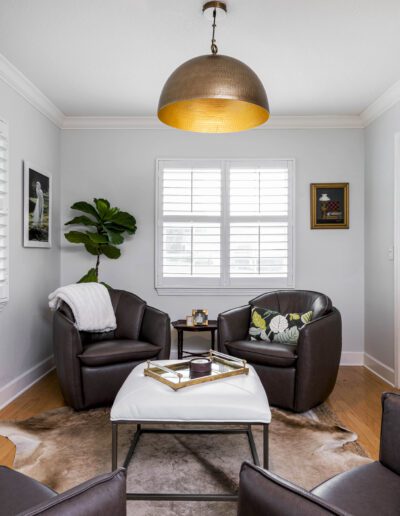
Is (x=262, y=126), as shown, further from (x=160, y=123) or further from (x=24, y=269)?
(x=24, y=269)

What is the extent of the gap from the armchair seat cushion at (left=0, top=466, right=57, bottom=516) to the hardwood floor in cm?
106

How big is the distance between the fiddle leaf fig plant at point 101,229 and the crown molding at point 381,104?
261 centimetres

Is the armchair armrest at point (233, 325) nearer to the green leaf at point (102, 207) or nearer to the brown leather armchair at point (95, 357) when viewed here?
the brown leather armchair at point (95, 357)

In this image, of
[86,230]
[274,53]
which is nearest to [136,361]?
[86,230]

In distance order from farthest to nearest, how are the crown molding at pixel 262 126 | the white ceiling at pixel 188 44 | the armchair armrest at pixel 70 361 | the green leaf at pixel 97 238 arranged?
the crown molding at pixel 262 126, the green leaf at pixel 97 238, the armchair armrest at pixel 70 361, the white ceiling at pixel 188 44

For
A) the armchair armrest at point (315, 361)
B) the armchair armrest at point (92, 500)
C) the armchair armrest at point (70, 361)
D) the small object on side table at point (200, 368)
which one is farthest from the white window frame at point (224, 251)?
the armchair armrest at point (92, 500)

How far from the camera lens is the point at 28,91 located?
141 inches

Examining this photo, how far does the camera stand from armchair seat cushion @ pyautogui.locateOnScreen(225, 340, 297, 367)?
304cm

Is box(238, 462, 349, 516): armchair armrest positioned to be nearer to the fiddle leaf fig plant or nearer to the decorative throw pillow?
the decorative throw pillow

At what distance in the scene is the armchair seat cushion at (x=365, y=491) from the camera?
1.15m

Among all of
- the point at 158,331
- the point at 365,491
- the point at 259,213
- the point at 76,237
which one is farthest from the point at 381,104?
the point at 365,491

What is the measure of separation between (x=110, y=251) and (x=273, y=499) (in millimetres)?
3544

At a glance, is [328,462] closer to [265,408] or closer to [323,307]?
[265,408]

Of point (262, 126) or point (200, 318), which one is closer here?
point (200, 318)
